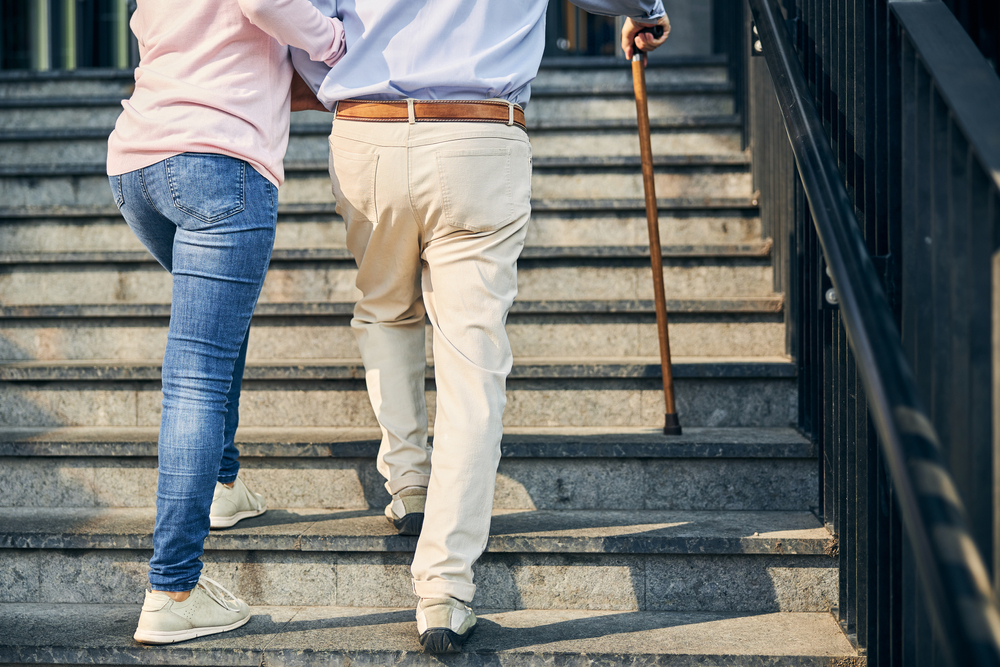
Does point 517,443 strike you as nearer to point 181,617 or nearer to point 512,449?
point 512,449

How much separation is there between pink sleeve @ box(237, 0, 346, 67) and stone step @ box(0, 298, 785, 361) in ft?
3.50

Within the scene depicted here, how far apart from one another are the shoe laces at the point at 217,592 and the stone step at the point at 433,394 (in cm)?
66

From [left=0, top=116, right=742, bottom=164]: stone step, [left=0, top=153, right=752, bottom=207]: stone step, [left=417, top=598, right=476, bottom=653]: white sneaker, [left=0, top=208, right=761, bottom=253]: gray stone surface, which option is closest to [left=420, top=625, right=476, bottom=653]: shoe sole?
[left=417, top=598, right=476, bottom=653]: white sneaker

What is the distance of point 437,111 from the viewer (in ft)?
4.95

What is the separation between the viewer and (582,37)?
6.45 meters

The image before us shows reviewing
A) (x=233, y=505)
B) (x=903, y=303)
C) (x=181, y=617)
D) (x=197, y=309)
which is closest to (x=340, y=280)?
(x=233, y=505)

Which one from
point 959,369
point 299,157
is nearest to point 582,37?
point 299,157

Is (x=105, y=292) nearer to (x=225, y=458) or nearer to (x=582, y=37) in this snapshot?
(x=225, y=458)

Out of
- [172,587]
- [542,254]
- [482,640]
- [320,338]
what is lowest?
[482,640]

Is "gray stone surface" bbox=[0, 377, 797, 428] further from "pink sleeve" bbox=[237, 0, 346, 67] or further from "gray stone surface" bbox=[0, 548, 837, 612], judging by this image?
"pink sleeve" bbox=[237, 0, 346, 67]

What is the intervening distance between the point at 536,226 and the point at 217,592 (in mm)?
1771

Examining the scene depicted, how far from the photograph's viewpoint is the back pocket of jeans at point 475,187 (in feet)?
4.91

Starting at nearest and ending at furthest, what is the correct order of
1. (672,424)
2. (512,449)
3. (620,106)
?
(512,449)
(672,424)
(620,106)

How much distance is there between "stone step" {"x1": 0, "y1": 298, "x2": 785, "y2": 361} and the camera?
249cm
